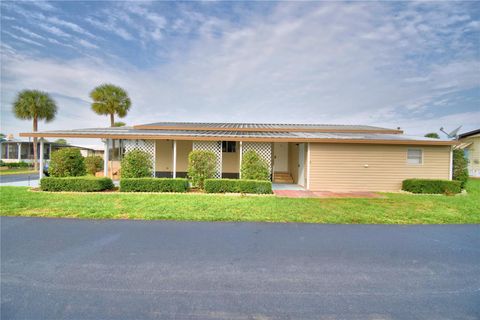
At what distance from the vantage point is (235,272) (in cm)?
313

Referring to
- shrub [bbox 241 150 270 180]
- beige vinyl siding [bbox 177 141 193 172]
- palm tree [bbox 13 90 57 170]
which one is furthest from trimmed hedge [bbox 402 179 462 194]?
palm tree [bbox 13 90 57 170]

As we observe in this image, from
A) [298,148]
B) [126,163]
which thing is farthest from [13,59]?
[298,148]

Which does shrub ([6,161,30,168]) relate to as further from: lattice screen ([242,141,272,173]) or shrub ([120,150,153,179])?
lattice screen ([242,141,272,173])

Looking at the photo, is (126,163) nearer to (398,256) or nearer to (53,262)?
(53,262)

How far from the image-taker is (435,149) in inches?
420

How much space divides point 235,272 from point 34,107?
27711 mm

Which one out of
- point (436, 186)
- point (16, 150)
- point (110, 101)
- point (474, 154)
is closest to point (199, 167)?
point (436, 186)

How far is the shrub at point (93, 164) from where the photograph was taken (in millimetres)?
13180

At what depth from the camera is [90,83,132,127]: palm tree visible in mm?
21266

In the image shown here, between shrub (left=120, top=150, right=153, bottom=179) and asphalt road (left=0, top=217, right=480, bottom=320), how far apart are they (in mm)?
4836

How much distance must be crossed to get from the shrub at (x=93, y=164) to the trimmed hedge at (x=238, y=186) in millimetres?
9039

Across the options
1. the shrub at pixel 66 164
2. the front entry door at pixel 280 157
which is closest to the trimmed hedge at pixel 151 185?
the shrub at pixel 66 164

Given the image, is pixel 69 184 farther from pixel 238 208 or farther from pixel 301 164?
pixel 301 164

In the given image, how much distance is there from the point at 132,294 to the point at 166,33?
15252 millimetres
